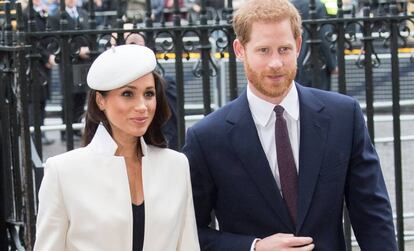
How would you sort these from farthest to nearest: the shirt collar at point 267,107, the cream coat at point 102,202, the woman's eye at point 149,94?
the shirt collar at point 267,107 < the woman's eye at point 149,94 < the cream coat at point 102,202

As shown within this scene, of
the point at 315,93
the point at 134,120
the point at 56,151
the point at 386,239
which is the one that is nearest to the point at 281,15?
the point at 315,93

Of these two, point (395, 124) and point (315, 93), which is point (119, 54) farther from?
point (395, 124)

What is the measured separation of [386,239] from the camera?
4.06m

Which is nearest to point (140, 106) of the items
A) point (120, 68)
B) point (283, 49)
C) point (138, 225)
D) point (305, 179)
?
point (120, 68)

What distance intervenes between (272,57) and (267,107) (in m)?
0.22

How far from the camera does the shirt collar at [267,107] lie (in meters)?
4.04

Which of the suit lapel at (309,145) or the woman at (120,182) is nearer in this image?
the woman at (120,182)

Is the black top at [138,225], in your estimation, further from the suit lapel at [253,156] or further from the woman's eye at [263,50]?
the woman's eye at [263,50]

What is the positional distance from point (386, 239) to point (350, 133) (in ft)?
1.34

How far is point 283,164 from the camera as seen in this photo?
157 inches

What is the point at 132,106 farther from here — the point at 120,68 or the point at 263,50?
the point at 263,50

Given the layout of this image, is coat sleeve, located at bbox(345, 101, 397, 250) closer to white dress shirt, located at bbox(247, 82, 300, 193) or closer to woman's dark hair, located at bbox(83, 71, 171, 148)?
white dress shirt, located at bbox(247, 82, 300, 193)

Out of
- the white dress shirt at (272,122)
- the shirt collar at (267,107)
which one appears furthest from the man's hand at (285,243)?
the shirt collar at (267,107)

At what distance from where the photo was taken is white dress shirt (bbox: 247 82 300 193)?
4.04m
